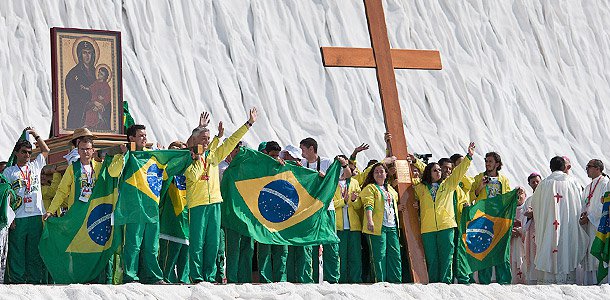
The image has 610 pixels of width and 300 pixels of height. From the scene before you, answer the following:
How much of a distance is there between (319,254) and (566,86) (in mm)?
16388

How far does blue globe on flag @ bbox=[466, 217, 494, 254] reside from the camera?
41.4 ft

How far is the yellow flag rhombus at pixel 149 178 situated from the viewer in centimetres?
1046

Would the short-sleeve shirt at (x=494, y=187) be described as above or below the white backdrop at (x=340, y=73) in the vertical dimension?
below

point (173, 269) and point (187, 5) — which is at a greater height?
point (187, 5)

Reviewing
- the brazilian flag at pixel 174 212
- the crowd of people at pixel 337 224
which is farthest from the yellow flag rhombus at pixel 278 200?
the brazilian flag at pixel 174 212

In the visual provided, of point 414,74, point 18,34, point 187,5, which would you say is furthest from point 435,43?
point 18,34

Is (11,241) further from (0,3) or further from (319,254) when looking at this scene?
(0,3)

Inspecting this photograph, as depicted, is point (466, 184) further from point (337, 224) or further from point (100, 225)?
point (100, 225)

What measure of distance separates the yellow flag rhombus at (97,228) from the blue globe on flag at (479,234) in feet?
11.5

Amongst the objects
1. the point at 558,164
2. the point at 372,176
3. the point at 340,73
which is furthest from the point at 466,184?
the point at 340,73

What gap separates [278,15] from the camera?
81.5 ft

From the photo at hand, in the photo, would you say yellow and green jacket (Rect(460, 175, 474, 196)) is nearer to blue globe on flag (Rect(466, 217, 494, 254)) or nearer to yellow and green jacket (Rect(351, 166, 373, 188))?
blue globe on flag (Rect(466, 217, 494, 254))

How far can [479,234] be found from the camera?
499 inches

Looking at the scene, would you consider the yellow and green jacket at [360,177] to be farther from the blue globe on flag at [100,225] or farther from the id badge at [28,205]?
the id badge at [28,205]
